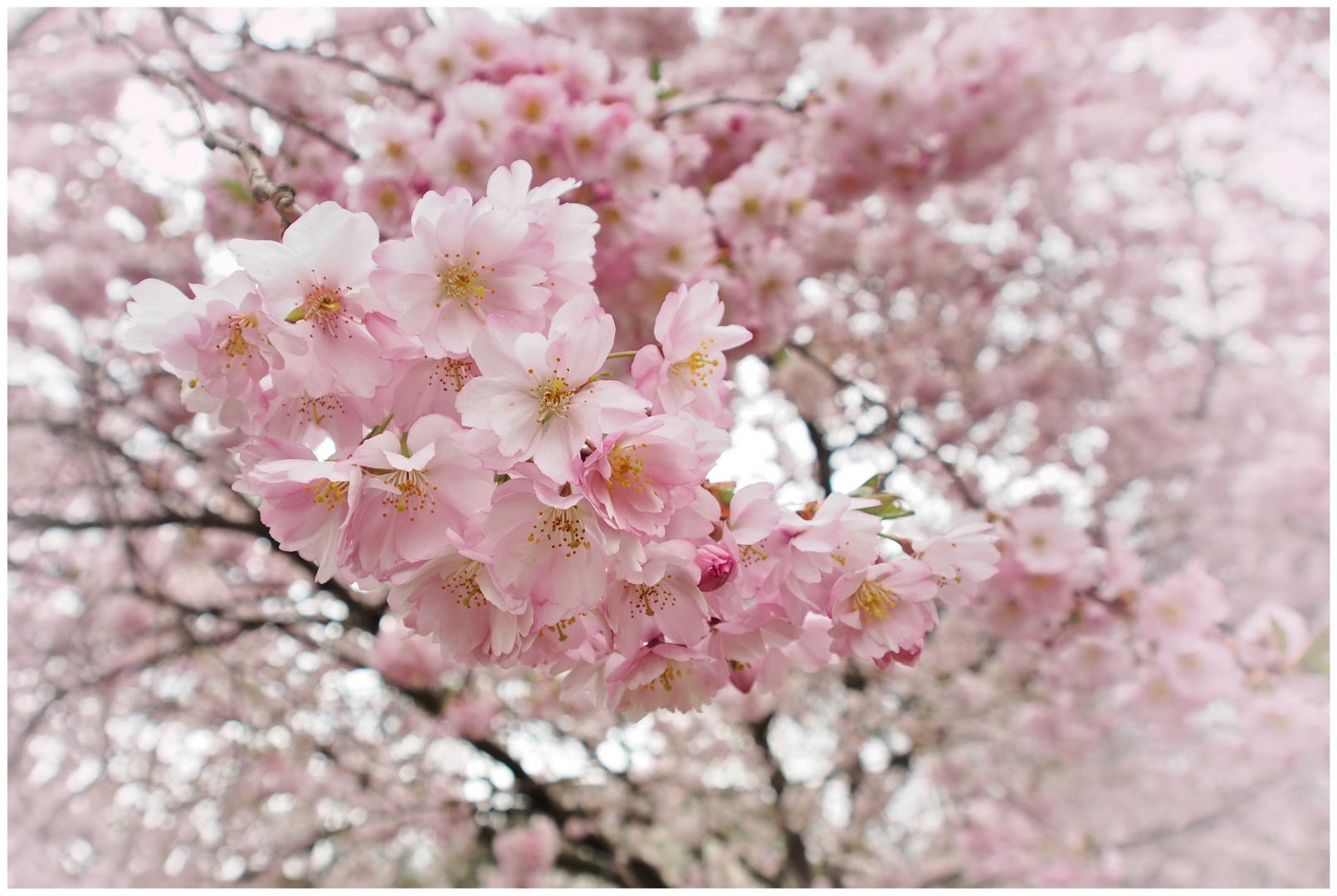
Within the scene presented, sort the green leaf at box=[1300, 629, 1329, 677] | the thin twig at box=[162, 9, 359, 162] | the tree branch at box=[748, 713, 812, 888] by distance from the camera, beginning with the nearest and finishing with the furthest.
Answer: the thin twig at box=[162, 9, 359, 162] < the green leaf at box=[1300, 629, 1329, 677] < the tree branch at box=[748, 713, 812, 888]

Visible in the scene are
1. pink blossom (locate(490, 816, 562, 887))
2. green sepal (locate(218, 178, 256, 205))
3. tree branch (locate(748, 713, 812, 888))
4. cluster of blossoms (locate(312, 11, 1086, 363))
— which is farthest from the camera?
tree branch (locate(748, 713, 812, 888))

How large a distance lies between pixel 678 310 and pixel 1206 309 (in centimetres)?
556

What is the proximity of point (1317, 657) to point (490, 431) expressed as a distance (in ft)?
7.39

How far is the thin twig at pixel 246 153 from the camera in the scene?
29.6 inches

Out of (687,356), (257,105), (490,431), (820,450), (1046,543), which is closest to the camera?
(490,431)

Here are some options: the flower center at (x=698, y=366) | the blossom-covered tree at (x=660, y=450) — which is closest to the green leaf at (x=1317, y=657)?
the blossom-covered tree at (x=660, y=450)

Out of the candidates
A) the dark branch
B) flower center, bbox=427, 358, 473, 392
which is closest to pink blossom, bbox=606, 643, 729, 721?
flower center, bbox=427, 358, 473, 392

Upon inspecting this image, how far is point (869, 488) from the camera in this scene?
92 centimetres

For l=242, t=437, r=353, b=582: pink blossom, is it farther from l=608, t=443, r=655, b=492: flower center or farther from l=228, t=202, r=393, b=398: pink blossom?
l=608, t=443, r=655, b=492: flower center

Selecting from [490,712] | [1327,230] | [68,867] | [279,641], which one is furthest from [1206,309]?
[68,867]

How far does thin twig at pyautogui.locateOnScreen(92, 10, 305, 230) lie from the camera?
751 mm

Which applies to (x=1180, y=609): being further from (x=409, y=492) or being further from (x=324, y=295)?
Result: (x=324, y=295)

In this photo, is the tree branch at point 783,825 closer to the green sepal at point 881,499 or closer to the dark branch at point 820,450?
the dark branch at point 820,450

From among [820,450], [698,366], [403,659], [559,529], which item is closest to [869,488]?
[698,366]
